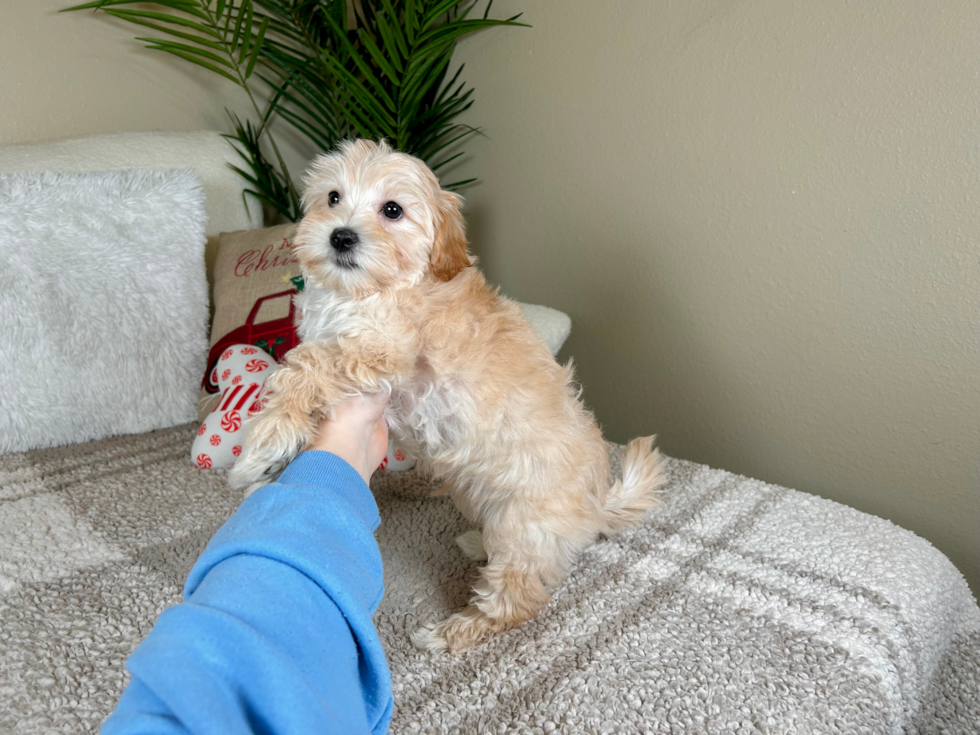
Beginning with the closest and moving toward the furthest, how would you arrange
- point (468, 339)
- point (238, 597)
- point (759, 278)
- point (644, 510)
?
point (238, 597) → point (468, 339) → point (644, 510) → point (759, 278)

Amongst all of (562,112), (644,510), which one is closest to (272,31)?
(562,112)

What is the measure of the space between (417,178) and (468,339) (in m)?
0.31

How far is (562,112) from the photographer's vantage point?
6.73ft

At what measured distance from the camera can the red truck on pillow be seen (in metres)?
1.75

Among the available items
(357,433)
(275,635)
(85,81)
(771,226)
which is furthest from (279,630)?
(85,81)

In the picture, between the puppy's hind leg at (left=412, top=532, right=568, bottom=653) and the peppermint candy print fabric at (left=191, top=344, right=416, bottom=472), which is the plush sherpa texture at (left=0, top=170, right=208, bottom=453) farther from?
the puppy's hind leg at (left=412, top=532, right=568, bottom=653)

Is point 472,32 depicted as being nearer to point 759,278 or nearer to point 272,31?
point 272,31

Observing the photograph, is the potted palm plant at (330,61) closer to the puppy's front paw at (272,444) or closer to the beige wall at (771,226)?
the beige wall at (771,226)

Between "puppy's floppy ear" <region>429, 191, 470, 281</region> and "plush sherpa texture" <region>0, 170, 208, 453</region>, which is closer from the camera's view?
"puppy's floppy ear" <region>429, 191, 470, 281</region>

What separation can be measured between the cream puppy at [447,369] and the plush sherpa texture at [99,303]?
0.69 meters

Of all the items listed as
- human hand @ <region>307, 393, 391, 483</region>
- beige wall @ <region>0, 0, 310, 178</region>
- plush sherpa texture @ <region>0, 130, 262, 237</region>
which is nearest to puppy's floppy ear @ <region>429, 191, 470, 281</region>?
human hand @ <region>307, 393, 391, 483</region>

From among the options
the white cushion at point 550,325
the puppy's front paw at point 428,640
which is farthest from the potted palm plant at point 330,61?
the puppy's front paw at point 428,640

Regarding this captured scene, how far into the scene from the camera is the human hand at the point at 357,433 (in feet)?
3.13

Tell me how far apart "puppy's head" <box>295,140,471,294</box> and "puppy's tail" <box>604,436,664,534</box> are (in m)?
0.52
